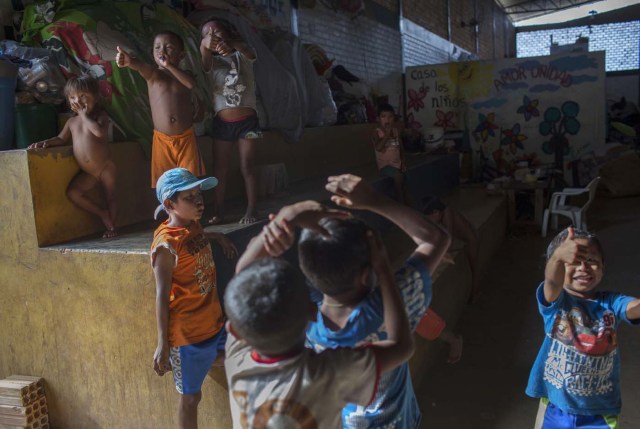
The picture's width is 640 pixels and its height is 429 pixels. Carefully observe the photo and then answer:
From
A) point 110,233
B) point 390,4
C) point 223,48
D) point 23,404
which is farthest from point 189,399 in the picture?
point 390,4

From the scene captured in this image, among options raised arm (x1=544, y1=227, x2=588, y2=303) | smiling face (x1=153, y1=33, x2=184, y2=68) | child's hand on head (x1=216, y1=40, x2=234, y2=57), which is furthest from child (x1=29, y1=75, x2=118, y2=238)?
raised arm (x1=544, y1=227, x2=588, y2=303)

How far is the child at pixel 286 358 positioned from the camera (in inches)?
53.7

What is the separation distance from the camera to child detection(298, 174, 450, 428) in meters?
1.56

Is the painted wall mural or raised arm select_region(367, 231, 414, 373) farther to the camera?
the painted wall mural

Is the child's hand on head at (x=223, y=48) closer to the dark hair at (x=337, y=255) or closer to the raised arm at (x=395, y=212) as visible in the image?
the raised arm at (x=395, y=212)

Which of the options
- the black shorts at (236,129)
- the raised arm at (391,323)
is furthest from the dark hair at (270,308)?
the black shorts at (236,129)

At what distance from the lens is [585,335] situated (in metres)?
2.21

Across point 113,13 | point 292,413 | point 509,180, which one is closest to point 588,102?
point 509,180

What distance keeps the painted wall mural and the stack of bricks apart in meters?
9.65

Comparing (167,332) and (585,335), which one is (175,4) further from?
(585,335)

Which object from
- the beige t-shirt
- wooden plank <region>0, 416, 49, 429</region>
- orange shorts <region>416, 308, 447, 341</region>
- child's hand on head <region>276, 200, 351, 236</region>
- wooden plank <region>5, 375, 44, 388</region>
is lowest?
wooden plank <region>0, 416, 49, 429</region>

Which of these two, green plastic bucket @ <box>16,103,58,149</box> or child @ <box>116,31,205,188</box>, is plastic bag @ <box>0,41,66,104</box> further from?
child @ <box>116,31,205,188</box>

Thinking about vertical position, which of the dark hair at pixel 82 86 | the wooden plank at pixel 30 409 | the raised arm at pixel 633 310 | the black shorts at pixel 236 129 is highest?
the dark hair at pixel 82 86

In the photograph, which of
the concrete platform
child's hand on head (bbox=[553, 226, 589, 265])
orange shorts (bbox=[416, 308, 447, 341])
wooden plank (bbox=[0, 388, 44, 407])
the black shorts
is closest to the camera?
child's hand on head (bbox=[553, 226, 589, 265])
